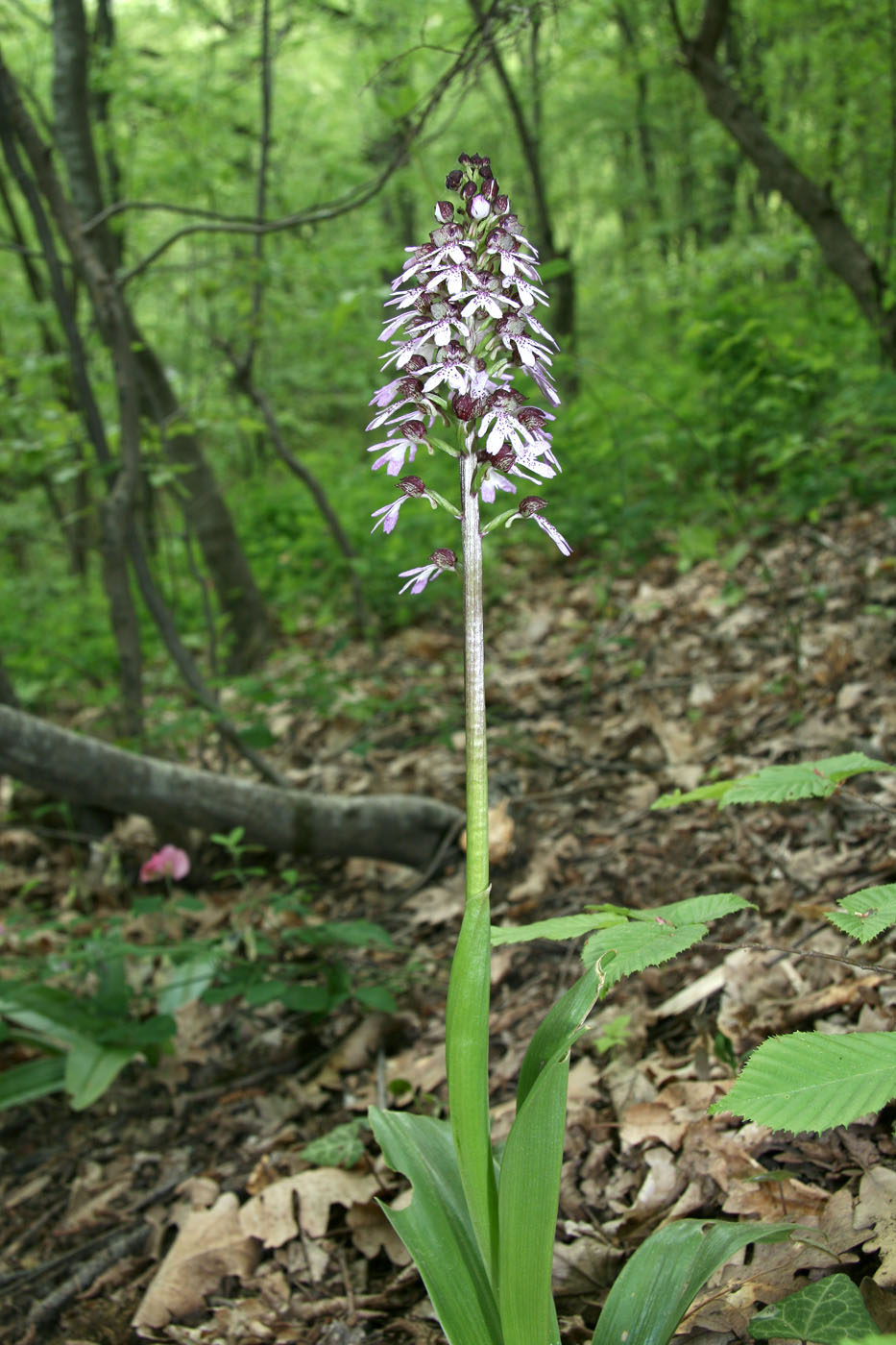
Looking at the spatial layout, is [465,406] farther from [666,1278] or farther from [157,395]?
[157,395]

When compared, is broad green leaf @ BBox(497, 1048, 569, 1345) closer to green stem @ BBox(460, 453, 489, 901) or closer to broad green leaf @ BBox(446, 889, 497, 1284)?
broad green leaf @ BBox(446, 889, 497, 1284)

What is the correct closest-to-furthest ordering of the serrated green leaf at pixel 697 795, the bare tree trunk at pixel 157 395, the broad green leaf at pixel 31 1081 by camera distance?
1. the serrated green leaf at pixel 697 795
2. the broad green leaf at pixel 31 1081
3. the bare tree trunk at pixel 157 395

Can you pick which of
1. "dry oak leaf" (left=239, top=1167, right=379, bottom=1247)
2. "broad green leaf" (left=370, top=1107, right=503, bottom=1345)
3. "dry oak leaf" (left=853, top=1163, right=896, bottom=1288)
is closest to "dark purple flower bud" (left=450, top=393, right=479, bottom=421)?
"broad green leaf" (left=370, top=1107, right=503, bottom=1345)

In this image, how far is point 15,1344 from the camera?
1945 millimetres

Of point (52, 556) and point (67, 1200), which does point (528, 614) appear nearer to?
point (67, 1200)

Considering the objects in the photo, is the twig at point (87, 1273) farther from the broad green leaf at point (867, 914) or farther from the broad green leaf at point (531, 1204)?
the broad green leaf at point (867, 914)

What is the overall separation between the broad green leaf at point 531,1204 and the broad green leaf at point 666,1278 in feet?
0.46

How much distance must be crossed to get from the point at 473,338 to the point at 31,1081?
2482 mm

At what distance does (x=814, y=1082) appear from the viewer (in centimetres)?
109

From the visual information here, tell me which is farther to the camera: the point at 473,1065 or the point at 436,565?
the point at 436,565

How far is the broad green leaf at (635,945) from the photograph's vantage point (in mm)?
1262

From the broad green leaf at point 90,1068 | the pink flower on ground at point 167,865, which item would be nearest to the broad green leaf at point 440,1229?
the broad green leaf at point 90,1068

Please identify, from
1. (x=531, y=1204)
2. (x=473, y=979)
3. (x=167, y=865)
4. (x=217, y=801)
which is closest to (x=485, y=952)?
(x=473, y=979)

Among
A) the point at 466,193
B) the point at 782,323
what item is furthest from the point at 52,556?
the point at 466,193
